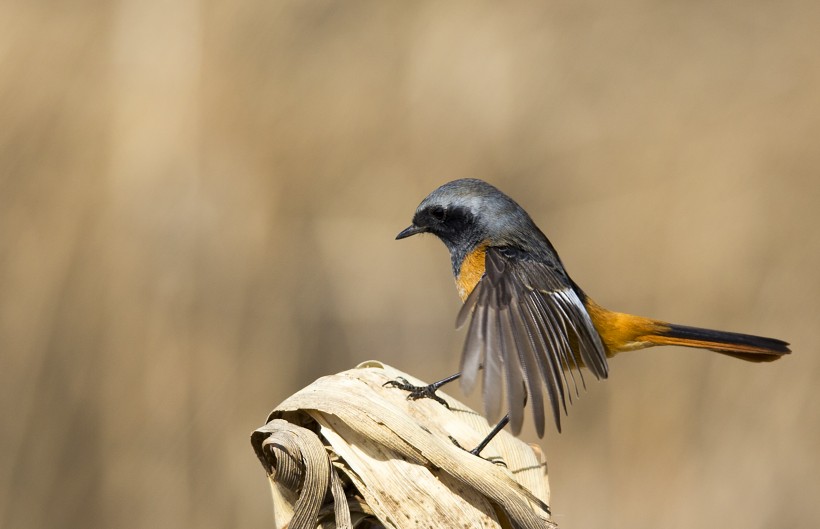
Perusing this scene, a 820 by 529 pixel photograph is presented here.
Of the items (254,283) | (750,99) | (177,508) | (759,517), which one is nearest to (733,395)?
(759,517)

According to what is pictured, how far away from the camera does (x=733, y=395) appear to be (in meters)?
5.14

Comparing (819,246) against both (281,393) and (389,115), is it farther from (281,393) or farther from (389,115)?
(281,393)

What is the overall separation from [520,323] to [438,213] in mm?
889

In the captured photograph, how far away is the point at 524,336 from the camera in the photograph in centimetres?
294

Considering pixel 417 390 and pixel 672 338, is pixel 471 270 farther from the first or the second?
pixel 417 390

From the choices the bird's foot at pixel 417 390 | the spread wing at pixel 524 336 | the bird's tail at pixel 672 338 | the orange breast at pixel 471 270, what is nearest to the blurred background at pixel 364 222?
the bird's tail at pixel 672 338

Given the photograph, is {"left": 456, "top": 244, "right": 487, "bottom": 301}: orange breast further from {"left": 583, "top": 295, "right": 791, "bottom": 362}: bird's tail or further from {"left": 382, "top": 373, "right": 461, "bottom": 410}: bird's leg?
{"left": 382, "top": 373, "right": 461, "bottom": 410}: bird's leg

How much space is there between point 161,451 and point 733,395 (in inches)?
118

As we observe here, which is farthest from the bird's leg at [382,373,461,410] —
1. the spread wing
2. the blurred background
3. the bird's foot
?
the blurred background

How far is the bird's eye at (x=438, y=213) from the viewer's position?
3773mm

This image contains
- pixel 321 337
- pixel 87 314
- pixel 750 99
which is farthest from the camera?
pixel 750 99

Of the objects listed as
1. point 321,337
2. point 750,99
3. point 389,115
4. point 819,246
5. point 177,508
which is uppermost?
point 750,99

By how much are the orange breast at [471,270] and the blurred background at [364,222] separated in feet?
4.04

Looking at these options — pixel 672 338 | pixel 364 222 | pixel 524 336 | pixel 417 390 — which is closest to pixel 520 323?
pixel 524 336
